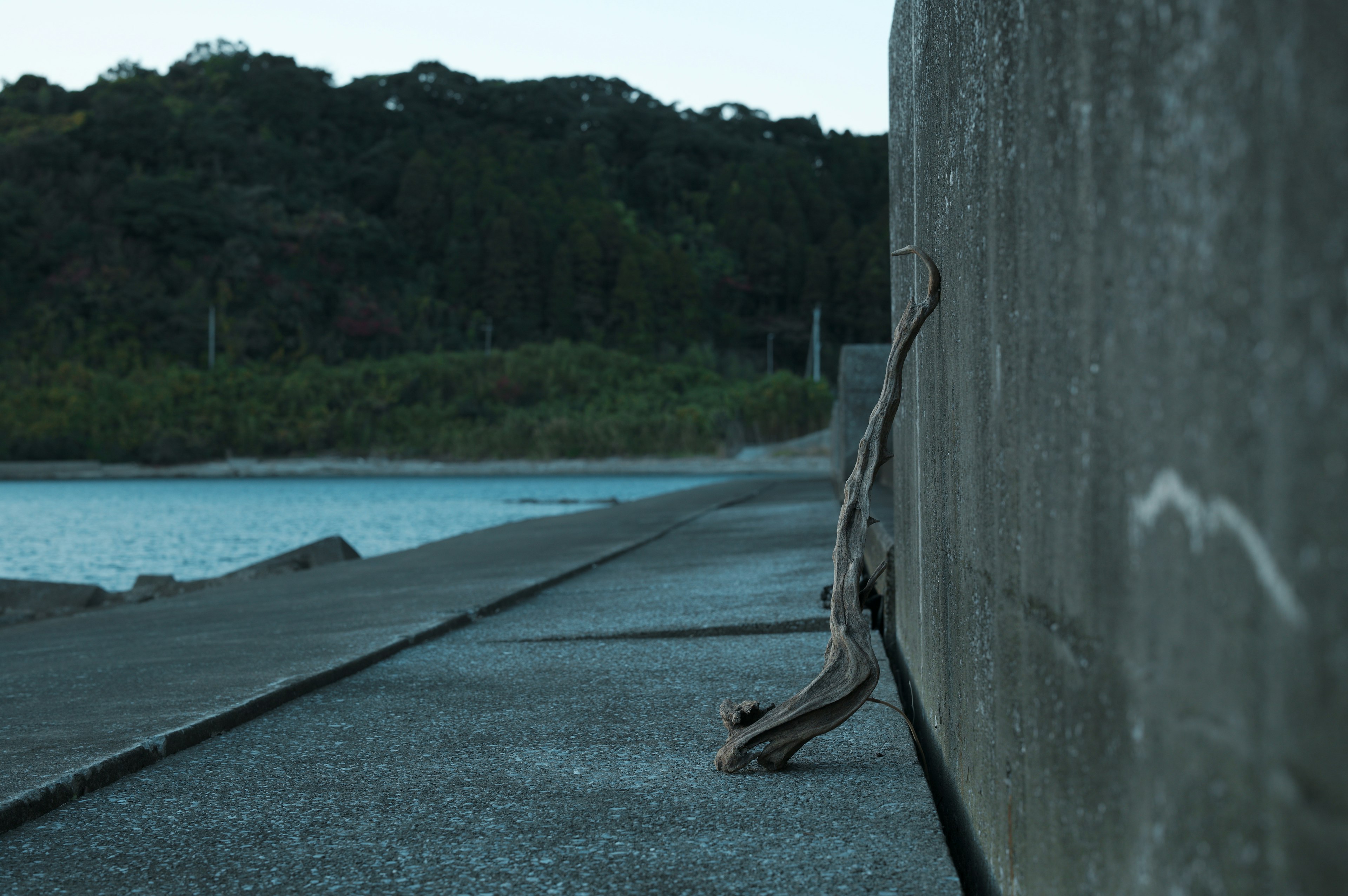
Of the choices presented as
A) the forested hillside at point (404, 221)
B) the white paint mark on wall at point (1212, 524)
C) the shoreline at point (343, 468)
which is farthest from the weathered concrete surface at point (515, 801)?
the forested hillside at point (404, 221)

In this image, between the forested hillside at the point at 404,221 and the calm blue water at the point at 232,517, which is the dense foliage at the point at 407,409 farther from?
the calm blue water at the point at 232,517

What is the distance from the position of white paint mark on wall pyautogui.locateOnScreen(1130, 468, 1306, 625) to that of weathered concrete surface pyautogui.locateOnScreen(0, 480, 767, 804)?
7.55 feet

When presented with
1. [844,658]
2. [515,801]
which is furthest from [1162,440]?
[515,801]

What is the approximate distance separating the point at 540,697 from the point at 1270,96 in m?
2.90

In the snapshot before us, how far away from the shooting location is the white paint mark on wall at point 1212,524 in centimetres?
73

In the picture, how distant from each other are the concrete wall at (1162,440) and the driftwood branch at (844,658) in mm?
644

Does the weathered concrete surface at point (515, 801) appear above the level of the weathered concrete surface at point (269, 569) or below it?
above

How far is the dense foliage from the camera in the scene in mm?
54188

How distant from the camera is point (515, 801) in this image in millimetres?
2299

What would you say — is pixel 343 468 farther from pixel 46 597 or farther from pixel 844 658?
pixel 844 658

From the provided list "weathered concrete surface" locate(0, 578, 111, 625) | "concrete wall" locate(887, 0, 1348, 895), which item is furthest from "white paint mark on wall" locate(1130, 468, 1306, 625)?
"weathered concrete surface" locate(0, 578, 111, 625)

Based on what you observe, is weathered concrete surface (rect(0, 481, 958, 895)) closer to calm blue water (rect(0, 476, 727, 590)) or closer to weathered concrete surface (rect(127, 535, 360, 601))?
weathered concrete surface (rect(127, 535, 360, 601))

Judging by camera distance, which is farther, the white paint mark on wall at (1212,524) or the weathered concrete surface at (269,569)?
the weathered concrete surface at (269,569)

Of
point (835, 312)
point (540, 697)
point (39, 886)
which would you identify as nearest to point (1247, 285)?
point (39, 886)
